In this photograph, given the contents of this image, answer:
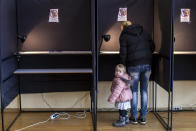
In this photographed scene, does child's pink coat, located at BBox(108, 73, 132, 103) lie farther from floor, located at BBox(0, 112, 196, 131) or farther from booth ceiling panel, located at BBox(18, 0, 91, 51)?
booth ceiling panel, located at BBox(18, 0, 91, 51)

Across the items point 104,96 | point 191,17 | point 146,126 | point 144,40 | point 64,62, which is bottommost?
point 146,126

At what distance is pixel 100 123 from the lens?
3596 mm

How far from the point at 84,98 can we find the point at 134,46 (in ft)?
3.79

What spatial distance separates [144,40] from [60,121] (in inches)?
56.4

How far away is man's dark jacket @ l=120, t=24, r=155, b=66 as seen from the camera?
3.30 m

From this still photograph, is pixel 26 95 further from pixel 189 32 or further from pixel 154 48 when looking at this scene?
pixel 189 32

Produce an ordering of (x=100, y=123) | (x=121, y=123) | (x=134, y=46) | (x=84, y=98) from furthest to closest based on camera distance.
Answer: (x=84, y=98) < (x=100, y=123) < (x=121, y=123) < (x=134, y=46)

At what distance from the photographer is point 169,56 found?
10.3 feet

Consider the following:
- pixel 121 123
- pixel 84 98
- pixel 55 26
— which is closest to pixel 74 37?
pixel 55 26

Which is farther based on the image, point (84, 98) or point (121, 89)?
point (84, 98)

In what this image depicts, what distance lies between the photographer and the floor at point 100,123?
Result: 3.41 m

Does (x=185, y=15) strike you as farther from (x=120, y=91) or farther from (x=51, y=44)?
(x=51, y=44)

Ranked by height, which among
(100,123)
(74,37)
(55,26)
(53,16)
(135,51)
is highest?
(53,16)

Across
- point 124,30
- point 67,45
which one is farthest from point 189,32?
point 67,45
